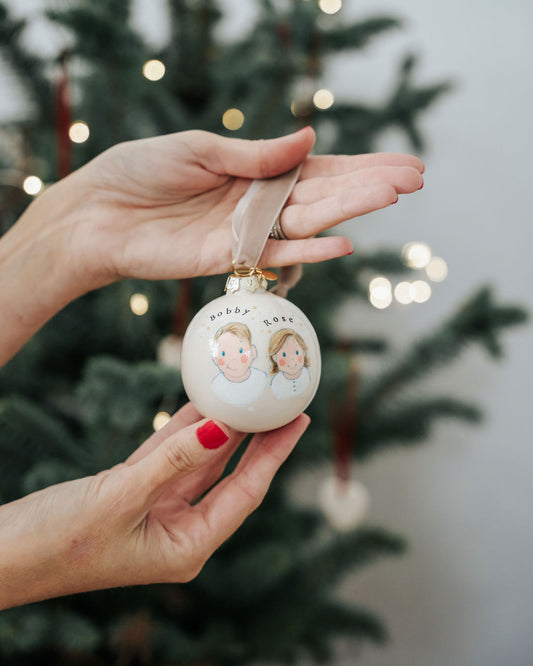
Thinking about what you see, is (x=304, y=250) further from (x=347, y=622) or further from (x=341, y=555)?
(x=347, y=622)

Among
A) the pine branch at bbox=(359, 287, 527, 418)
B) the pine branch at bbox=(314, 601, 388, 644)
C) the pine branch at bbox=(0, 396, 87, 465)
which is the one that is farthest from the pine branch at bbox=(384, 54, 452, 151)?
the pine branch at bbox=(314, 601, 388, 644)

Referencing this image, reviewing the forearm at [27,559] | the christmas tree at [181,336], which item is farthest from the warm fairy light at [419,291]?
the forearm at [27,559]

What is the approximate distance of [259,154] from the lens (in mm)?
685

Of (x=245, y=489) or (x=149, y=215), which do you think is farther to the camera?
(x=149, y=215)

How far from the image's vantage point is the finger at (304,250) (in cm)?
61

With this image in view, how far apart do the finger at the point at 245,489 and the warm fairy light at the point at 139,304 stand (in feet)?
1.11

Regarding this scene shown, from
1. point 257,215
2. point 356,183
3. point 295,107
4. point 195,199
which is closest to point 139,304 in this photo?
point 195,199

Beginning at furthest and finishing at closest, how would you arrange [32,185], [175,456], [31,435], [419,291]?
1. [419,291]
2. [32,185]
3. [31,435]
4. [175,456]

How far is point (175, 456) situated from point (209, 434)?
4 centimetres

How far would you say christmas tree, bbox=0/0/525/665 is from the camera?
82cm

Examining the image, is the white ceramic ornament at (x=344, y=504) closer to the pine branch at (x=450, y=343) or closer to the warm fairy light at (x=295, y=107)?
the pine branch at (x=450, y=343)

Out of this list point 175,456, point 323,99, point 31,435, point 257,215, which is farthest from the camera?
point 323,99

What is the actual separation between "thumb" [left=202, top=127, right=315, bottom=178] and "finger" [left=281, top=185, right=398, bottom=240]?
75 millimetres

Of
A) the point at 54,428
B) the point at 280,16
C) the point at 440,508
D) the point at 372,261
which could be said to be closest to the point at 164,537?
the point at 54,428
